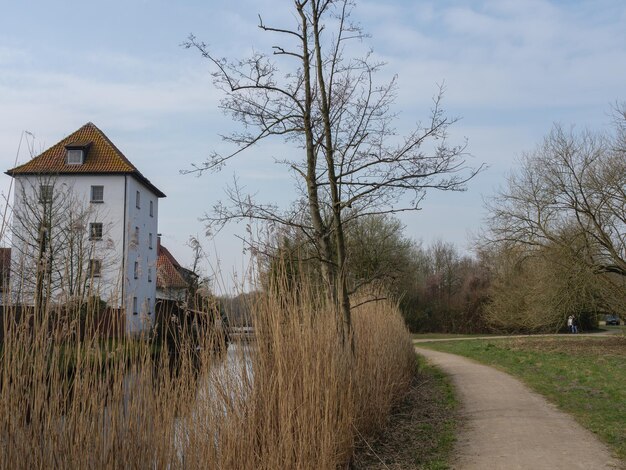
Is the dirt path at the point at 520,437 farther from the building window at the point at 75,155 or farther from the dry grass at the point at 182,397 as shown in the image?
the building window at the point at 75,155

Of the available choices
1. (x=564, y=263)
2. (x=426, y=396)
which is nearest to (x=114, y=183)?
(x=564, y=263)

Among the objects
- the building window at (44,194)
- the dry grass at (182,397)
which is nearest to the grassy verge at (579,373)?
the dry grass at (182,397)

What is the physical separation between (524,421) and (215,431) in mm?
5623

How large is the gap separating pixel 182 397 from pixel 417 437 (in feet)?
14.6

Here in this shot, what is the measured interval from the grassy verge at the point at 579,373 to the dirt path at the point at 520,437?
0.94 feet

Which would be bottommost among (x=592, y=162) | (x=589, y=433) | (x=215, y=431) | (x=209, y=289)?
(x=589, y=433)

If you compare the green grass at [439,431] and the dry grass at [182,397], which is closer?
the dry grass at [182,397]

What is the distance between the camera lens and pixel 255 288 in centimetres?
531

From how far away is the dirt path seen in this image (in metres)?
6.35

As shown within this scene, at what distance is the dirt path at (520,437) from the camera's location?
250 inches

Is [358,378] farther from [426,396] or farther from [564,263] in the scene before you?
[564,263]

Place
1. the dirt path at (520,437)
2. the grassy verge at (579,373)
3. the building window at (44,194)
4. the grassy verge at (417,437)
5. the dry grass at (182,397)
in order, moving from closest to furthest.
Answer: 1. the dry grass at (182,397)
2. the building window at (44,194)
3. the dirt path at (520,437)
4. the grassy verge at (417,437)
5. the grassy verge at (579,373)

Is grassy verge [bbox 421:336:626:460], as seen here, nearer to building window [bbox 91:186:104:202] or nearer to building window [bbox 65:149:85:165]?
building window [bbox 91:186:104:202]

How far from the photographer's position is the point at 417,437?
309 inches
